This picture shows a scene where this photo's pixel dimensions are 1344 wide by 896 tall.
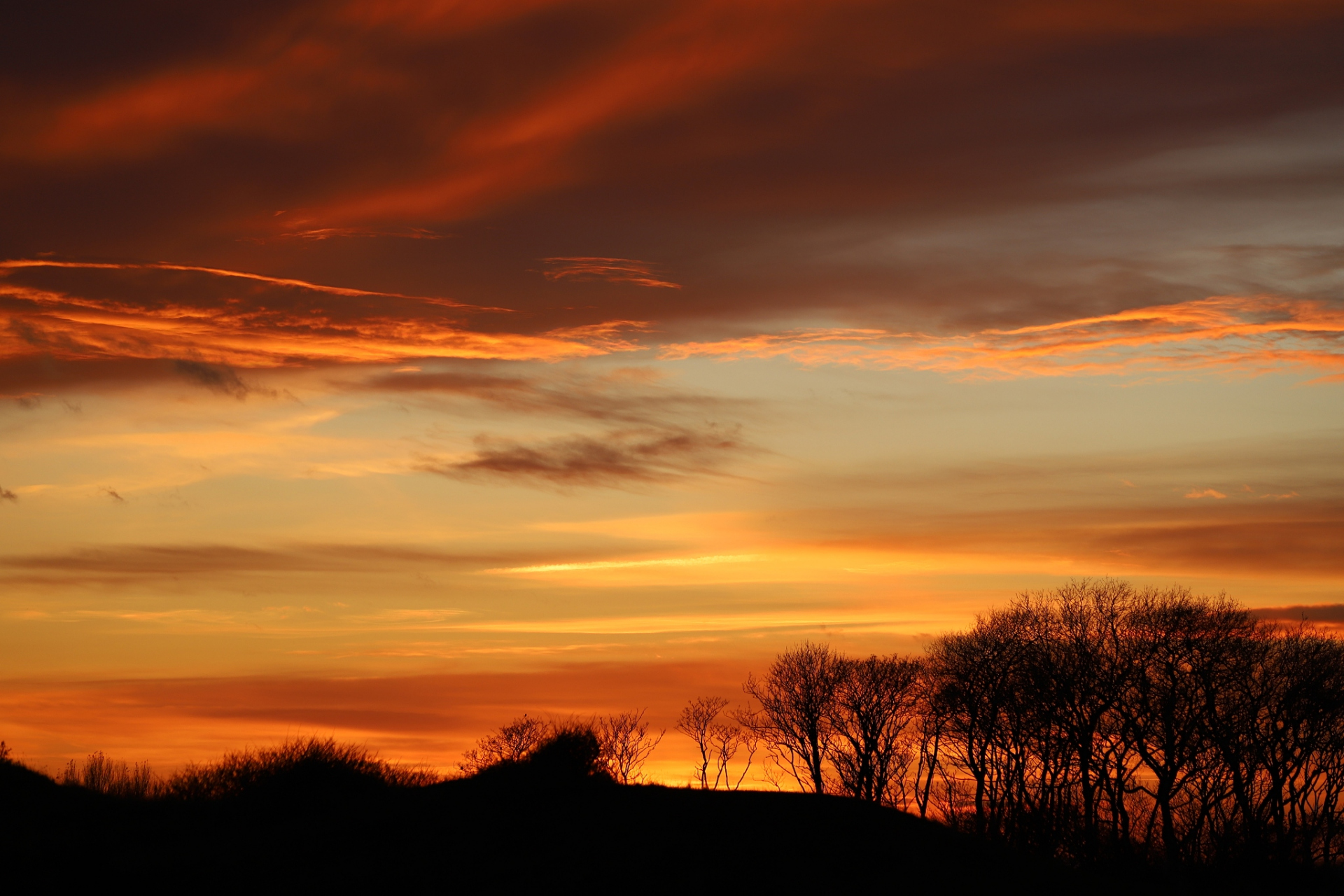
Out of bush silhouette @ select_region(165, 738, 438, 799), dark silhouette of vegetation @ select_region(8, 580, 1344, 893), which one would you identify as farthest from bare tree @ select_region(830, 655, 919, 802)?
bush silhouette @ select_region(165, 738, 438, 799)

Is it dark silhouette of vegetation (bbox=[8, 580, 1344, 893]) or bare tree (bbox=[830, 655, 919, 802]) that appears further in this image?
bare tree (bbox=[830, 655, 919, 802])

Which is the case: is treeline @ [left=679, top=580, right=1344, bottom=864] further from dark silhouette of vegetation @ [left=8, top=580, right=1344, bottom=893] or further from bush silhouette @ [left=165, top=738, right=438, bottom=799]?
bush silhouette @ [left=165, top=738, right=438, bottom=799]

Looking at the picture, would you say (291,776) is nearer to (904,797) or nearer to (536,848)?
(536,848)

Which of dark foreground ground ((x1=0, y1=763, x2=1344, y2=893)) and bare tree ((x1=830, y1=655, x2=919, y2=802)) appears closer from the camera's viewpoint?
dark foreground ground ((x1=0, y1=763, x2=1344, y2=893))

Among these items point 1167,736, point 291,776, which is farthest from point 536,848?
point 1167,736

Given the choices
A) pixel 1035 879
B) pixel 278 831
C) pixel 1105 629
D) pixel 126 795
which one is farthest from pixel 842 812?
pixel 1105 629

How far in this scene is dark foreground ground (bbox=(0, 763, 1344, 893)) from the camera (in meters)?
20.0

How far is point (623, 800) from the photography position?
23.5m

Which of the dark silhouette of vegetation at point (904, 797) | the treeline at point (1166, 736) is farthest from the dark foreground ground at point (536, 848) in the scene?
the treeline at point (1166, 736)

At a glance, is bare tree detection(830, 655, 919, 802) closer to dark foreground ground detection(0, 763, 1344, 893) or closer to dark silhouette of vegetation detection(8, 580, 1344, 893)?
dark silhouette of vegetation detection(8, 580, 1344, 893)

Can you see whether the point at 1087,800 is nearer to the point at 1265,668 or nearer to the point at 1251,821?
the point at 1251,821

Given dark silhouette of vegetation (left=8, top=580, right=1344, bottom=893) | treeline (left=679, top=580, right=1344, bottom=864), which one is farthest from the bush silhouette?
treeline (left=679, top=580, right=1344, bottom=864)

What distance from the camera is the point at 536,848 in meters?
21.3

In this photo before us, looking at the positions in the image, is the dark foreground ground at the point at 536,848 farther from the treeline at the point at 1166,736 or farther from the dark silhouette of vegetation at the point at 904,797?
the treeline at the point at 1166,736
